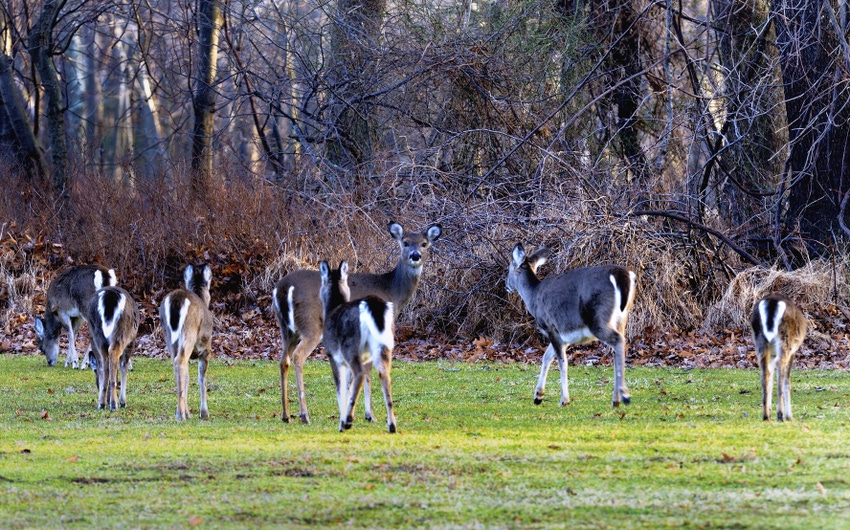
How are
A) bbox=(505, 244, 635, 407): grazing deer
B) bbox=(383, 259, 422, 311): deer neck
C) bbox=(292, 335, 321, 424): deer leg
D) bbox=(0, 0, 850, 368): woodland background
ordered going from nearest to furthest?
1. bbox=(292, 335, 321, 424): deer leg
2. bbox=(505, 244, 635, 407): grazing deer
3. bbox=(383, 259, 422, 311): deer neck
4. bbox=(0, 0, 850, 368): woodland background

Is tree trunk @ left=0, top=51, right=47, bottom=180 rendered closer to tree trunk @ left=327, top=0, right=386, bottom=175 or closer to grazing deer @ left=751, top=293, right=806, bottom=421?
tree trunk @ left=327, top=0, right=386, bottom=175

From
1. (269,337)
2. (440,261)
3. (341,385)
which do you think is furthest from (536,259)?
(269,337)

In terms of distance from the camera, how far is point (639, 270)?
17.1 metres

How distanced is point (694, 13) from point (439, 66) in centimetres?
743

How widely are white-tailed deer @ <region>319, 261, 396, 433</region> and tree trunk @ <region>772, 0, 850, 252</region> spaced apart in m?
10.3

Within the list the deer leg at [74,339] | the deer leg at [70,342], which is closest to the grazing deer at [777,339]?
the deer leg at [74,339]

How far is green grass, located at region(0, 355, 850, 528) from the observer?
641 centimetres

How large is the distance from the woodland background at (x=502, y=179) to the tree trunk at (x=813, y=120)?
0.05 m

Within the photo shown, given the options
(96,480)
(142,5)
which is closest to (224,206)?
(142,5)

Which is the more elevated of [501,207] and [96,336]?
[501,207]

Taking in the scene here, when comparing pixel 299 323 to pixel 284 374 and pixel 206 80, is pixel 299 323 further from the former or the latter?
pixel 206 80

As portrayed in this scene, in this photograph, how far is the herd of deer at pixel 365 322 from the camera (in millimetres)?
9258

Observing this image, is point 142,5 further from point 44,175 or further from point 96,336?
point 96,336

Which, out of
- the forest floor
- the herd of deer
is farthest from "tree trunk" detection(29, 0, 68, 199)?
the herd of deer
